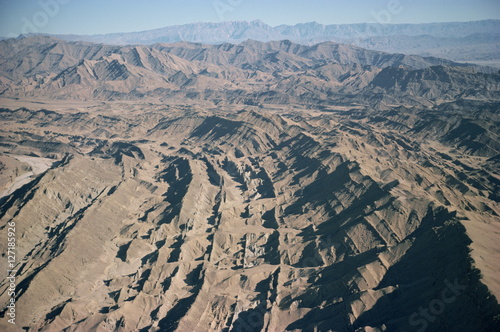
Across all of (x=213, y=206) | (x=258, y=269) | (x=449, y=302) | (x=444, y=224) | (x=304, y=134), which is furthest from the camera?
(x=304, y=134)

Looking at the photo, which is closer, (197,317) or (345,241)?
(197,317)

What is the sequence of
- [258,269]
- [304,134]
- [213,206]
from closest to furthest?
[258,269], [213,206], [304,134]

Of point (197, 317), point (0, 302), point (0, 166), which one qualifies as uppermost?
point (0, 166)

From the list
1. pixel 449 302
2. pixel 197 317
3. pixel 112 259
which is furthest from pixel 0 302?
pixel 449 302

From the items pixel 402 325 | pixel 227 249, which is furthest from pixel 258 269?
pixel 402 325

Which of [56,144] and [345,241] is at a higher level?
[56,144]

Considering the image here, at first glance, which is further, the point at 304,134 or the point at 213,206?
the point at 304,134

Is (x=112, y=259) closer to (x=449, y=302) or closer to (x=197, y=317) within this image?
(x=197, y=317)

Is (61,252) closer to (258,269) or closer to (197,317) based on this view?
(197,317)

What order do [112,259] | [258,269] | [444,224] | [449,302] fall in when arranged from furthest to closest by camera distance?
[112,259] < [258,269] < [444,224] < [449,302]
